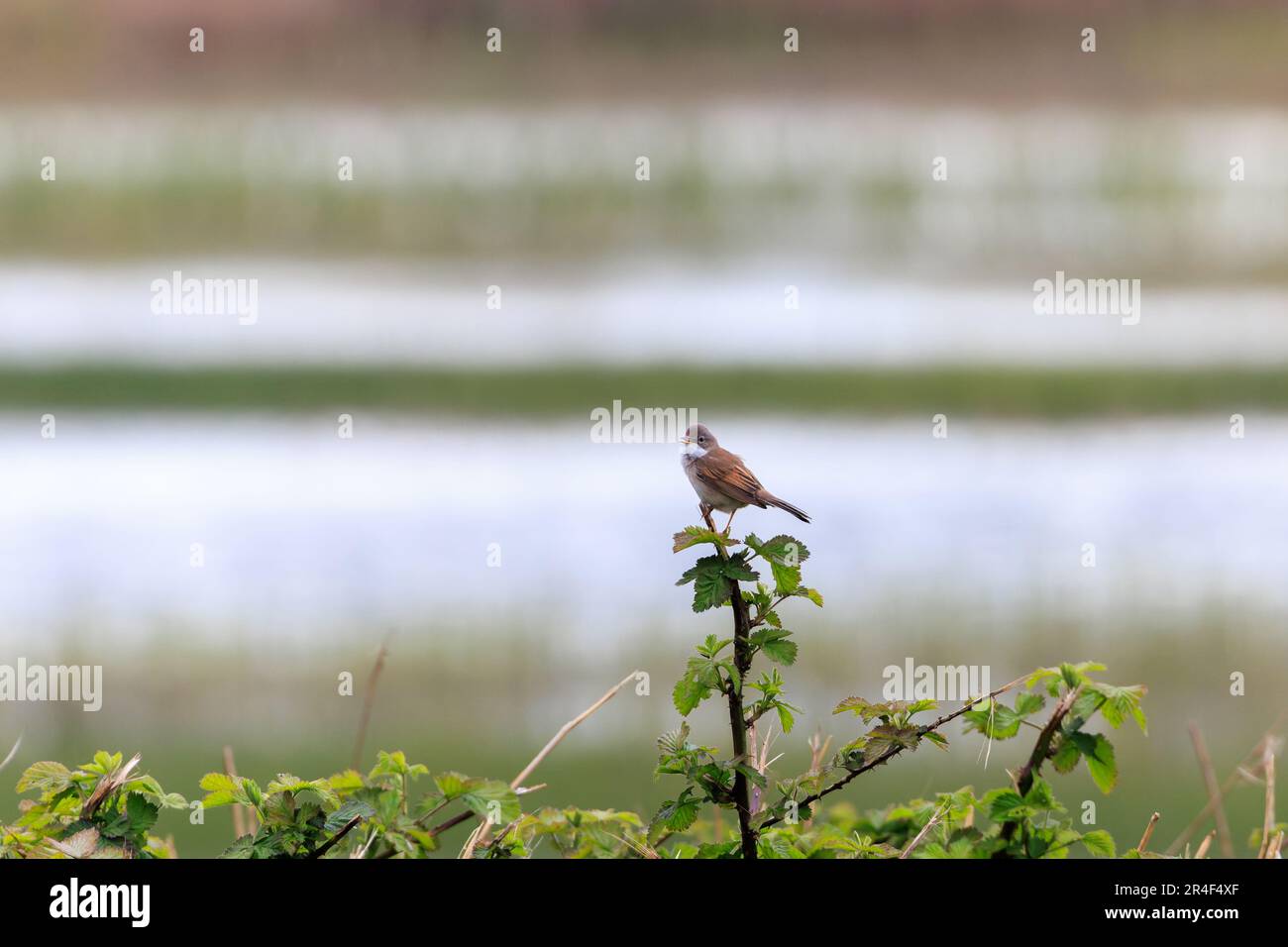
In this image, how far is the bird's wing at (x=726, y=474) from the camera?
3.40 meters

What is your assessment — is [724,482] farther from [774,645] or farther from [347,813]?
[347,813]

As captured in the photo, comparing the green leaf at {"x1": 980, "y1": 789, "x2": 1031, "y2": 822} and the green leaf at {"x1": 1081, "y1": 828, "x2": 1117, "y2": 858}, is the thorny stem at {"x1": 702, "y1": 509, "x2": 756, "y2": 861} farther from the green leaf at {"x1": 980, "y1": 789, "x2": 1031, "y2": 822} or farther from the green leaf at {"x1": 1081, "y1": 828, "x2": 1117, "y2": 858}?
the green leaf at {"x1": 1081, "y1": 828, "x2": 1117, "y2": 858}

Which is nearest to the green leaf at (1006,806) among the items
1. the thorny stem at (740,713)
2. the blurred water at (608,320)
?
the thorny stem at (740,713)

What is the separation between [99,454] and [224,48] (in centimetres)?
475

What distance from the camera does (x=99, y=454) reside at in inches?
286

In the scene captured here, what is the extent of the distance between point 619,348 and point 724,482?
464 centimetres

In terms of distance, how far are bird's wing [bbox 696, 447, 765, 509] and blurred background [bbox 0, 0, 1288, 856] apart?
155 centimetres

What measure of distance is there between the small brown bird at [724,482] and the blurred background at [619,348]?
1.50 m

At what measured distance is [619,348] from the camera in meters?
8.00

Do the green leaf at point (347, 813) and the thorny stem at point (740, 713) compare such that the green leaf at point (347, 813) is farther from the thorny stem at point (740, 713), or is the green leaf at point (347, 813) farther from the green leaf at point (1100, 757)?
the green leaf at point (1100, 757)

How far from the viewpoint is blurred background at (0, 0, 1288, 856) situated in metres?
5.79

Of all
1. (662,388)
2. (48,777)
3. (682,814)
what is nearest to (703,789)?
(682,814)

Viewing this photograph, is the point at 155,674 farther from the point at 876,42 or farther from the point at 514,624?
the point at 876,42

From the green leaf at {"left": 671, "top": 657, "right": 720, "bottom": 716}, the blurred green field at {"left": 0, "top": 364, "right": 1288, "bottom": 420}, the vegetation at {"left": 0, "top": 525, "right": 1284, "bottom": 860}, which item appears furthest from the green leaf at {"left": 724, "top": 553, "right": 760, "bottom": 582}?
the blurred green field at {"left": 0, "top": 364, "right": 1288, "bottom": 420}
